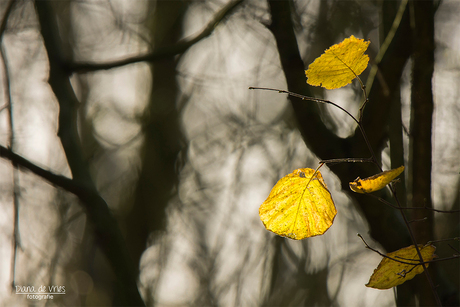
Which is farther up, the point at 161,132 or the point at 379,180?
the point at 379,180

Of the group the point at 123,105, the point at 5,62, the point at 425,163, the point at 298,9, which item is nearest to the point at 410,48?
the point at 425,163

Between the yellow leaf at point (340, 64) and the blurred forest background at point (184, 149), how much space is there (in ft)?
2.40

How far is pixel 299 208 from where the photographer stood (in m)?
0.44

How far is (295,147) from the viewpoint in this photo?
2.42 metres

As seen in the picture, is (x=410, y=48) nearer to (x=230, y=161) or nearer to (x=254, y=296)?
(x=230, y=161)

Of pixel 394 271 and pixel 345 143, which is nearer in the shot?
pixel 394 271

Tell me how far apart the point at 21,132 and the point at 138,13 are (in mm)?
1272

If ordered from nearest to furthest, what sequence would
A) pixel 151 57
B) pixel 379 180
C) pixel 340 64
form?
pixel 379 180
pixel 340 64
pixel 151 57

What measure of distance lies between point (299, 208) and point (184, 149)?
78.4 inches

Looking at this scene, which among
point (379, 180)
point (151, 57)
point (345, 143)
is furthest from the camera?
point (151, 57)

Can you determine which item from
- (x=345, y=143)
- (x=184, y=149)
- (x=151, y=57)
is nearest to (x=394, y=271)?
(x=345, y=143)

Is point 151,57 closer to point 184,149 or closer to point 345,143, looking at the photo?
point 345,143

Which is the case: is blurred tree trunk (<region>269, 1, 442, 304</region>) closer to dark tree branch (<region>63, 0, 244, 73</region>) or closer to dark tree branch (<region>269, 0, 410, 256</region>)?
dark tree branch (<region>269, 0, 410, 256</region>)

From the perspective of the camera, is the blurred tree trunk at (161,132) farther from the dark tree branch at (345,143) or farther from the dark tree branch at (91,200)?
the dark tree branch at (345,143)
